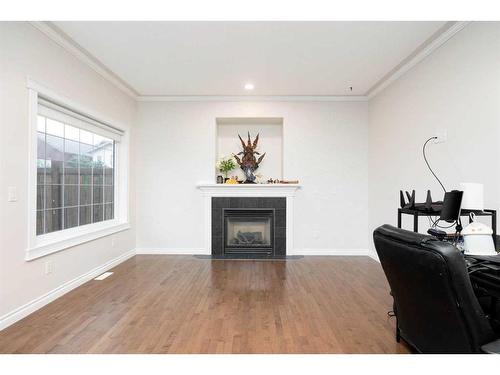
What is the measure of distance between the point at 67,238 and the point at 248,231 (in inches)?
109

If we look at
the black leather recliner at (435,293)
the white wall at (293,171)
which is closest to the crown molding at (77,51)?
the white wall at (293,171)

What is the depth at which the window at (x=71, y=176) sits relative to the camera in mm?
3016

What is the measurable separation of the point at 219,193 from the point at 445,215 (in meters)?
3.48

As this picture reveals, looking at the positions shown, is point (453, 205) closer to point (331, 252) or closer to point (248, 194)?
point (331, 252)

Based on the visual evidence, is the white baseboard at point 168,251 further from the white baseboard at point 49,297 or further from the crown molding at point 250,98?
the crown molding at point 250,98

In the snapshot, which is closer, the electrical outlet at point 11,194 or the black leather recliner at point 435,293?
the black leather recliner at point 435,293

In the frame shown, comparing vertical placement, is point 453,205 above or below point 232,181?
below

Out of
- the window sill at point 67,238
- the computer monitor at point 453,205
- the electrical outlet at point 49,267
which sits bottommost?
the electrical outlet at point 49,267

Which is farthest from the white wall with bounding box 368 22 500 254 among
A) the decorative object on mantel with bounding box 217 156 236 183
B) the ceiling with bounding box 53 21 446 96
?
the decorative object on mantel with bounding box 217 156 236 183

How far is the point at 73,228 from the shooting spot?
3.55 metres

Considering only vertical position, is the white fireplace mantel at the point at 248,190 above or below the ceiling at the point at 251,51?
below

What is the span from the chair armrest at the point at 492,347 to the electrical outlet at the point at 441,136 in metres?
2.28

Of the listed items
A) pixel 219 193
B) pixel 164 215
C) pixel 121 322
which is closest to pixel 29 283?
pixel 121 322

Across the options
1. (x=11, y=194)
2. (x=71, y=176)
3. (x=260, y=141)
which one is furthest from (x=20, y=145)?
(x=260, y=141)
